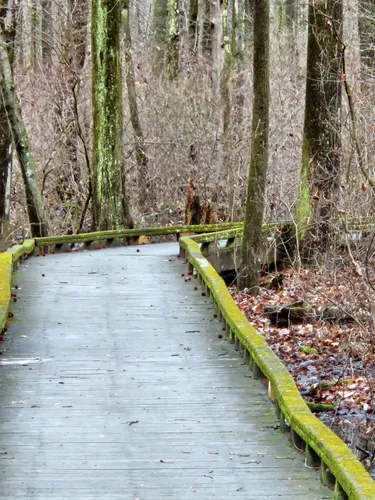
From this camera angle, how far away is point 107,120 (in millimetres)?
22625

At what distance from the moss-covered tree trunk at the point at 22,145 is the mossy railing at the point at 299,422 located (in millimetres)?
9507

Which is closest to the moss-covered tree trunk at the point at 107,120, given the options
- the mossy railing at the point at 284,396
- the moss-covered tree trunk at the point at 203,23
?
the mossy railing at the point at 284,396

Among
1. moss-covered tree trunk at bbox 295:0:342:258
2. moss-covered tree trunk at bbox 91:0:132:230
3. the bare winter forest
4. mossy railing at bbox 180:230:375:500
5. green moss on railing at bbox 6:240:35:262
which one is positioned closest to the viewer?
mossy railing at bbox 180:230:375:500

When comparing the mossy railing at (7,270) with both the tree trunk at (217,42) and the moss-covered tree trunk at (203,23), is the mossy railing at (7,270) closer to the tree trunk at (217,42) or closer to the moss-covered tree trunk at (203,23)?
the tree trunk at (217,42)

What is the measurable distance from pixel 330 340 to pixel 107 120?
10056mm

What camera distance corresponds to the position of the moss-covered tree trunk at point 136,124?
26.3 metres

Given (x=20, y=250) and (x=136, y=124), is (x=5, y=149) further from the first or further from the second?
(x=20, y=250)

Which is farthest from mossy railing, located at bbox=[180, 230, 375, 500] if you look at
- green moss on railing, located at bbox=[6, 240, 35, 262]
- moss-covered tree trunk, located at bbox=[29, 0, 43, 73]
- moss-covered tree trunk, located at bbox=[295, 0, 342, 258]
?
moss-covered tree trunk, located at bbox=[29, 0, 43, 73]

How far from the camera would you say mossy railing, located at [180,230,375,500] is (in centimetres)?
682

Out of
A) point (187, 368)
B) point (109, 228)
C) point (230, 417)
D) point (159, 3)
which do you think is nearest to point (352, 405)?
point (187, 368)

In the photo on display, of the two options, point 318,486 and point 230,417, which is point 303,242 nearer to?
point 230,417

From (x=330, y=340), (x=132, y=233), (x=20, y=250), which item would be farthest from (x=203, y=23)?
(x=330, y=340)

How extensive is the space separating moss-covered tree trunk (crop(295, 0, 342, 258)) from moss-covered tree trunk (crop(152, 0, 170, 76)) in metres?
14.0

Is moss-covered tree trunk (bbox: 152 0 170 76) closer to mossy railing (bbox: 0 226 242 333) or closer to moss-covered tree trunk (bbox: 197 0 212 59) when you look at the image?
moss-covered tree trunk (bbox: 197 0 212 59)
